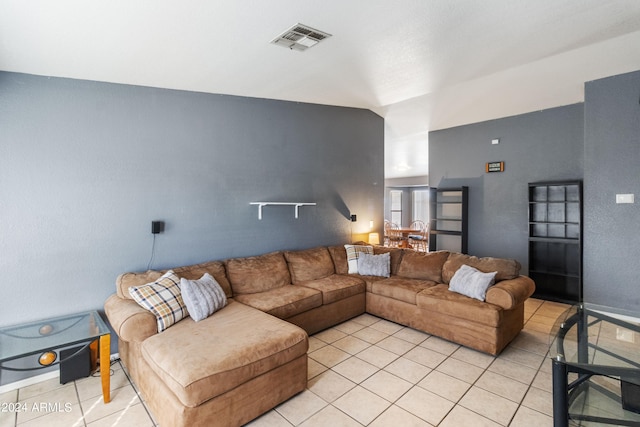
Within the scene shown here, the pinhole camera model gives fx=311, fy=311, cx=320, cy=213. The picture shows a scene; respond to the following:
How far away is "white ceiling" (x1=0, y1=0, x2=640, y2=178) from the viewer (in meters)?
1.95

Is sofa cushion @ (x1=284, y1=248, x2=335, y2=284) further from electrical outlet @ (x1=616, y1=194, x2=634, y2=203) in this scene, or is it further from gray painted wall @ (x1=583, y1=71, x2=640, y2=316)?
electrical outlet @ (x1=616, y1=194, x2=634, y2=203)

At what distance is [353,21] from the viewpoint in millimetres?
2166

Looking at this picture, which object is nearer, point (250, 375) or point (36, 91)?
point (250, 375)

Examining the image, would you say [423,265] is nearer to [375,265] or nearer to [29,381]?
[375,265]

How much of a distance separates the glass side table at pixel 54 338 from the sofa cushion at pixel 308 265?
1967 mm

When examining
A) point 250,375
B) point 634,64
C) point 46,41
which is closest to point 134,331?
point 250,375

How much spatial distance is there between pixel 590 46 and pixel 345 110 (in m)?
2.82

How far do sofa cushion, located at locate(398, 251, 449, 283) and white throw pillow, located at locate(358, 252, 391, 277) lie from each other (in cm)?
18

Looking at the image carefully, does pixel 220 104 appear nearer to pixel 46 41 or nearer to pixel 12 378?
pixel 46 41

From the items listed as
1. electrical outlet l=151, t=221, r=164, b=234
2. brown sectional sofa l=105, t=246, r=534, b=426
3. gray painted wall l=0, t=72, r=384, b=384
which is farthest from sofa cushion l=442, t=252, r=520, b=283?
electrical outlet l=151, t=221, r=164, b=234

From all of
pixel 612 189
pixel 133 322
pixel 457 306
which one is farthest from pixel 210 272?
pixel 612 189

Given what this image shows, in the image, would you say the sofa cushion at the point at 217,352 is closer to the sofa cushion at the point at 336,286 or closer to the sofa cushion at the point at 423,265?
the sofa cushion at the point at 336,286

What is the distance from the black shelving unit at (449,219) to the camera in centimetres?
541

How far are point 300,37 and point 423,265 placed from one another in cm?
284
